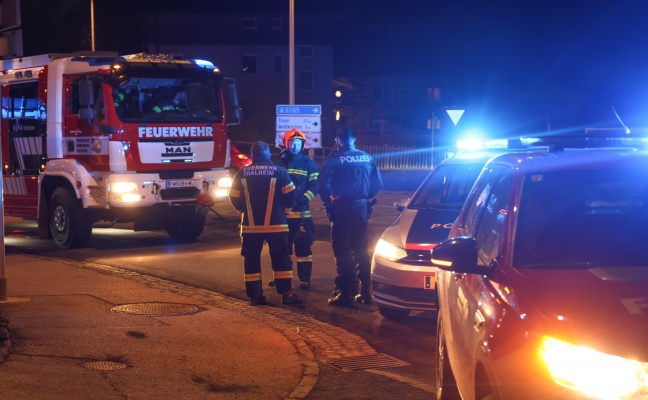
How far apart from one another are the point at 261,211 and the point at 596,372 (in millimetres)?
6615

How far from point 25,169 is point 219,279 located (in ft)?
19.6

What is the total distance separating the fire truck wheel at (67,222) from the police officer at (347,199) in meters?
6.51

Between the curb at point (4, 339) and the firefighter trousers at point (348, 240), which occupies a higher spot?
the firefighter trousers at point (348, 240)

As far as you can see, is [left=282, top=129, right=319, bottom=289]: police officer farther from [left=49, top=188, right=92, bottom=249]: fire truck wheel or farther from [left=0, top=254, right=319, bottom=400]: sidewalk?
[left=49, top=188, right=92, bottom=249]: fire truck wheel

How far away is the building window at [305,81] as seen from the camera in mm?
67625

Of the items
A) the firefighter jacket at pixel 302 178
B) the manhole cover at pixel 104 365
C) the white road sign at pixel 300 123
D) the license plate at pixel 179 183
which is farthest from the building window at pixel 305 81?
the manhole cover at pixel 104 365

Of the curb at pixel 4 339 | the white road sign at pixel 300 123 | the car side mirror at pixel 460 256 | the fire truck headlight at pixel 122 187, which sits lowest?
the curb at pixel 4 339

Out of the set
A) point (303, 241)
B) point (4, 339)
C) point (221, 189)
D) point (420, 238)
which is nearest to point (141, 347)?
point (4, 339)

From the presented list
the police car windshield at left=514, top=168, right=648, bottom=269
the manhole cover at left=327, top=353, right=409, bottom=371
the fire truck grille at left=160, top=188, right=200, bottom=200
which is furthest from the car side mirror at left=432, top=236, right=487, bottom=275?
the fire truck grille at left=160, top=188, right=200, bottom=200

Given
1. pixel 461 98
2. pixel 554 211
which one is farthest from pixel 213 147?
pixel 461 98

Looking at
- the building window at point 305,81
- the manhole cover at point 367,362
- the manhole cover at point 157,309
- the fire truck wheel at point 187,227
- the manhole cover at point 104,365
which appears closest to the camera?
the manhole cover at point 104,365

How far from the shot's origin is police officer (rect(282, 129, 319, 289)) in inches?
433

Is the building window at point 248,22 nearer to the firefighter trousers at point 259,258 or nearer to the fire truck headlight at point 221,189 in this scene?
the fire truck headlight at point 221,189

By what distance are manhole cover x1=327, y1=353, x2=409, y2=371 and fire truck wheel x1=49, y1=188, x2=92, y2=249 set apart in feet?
28.2
